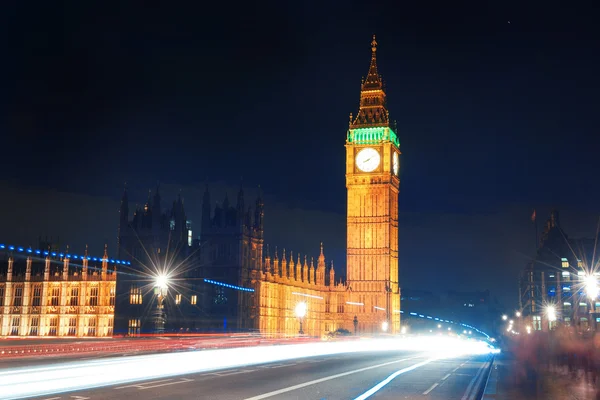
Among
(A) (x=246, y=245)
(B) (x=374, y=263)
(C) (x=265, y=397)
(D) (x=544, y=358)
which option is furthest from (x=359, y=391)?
(B) (x=374, y=263)

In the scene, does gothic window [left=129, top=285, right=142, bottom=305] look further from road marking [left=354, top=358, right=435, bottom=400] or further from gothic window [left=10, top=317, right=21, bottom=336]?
road marking [left=354, top=358, right=435, bottom=400]

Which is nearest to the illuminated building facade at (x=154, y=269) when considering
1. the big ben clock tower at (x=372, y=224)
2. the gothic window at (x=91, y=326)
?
the gothic window at (x=91, y=326)

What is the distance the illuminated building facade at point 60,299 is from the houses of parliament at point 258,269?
0.38 meters

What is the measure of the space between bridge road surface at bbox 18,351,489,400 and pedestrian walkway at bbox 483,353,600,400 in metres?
0.83

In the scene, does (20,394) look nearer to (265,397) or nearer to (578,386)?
(265,397)

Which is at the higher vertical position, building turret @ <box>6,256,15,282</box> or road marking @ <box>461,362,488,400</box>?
building turret @ <box>6,256,15,282</box>

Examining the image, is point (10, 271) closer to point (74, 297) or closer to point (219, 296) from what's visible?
point (74, 297)

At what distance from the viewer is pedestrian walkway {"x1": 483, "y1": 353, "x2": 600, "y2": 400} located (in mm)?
21880

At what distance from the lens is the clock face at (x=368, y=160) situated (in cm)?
10625

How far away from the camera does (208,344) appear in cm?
4234

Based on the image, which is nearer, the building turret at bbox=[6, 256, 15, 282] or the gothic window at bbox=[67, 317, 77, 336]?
the gothic window at bbox=[67, 317, 77, 336]

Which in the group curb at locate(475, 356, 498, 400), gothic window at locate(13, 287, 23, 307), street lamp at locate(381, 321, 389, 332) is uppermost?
gothic window at locate(13, 287, 23, 307)

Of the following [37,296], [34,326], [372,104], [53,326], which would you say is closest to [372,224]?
[372,104]

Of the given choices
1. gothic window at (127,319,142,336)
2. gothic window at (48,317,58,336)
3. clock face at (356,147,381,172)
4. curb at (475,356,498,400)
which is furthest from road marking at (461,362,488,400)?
clock face at (356,147,381,172)
